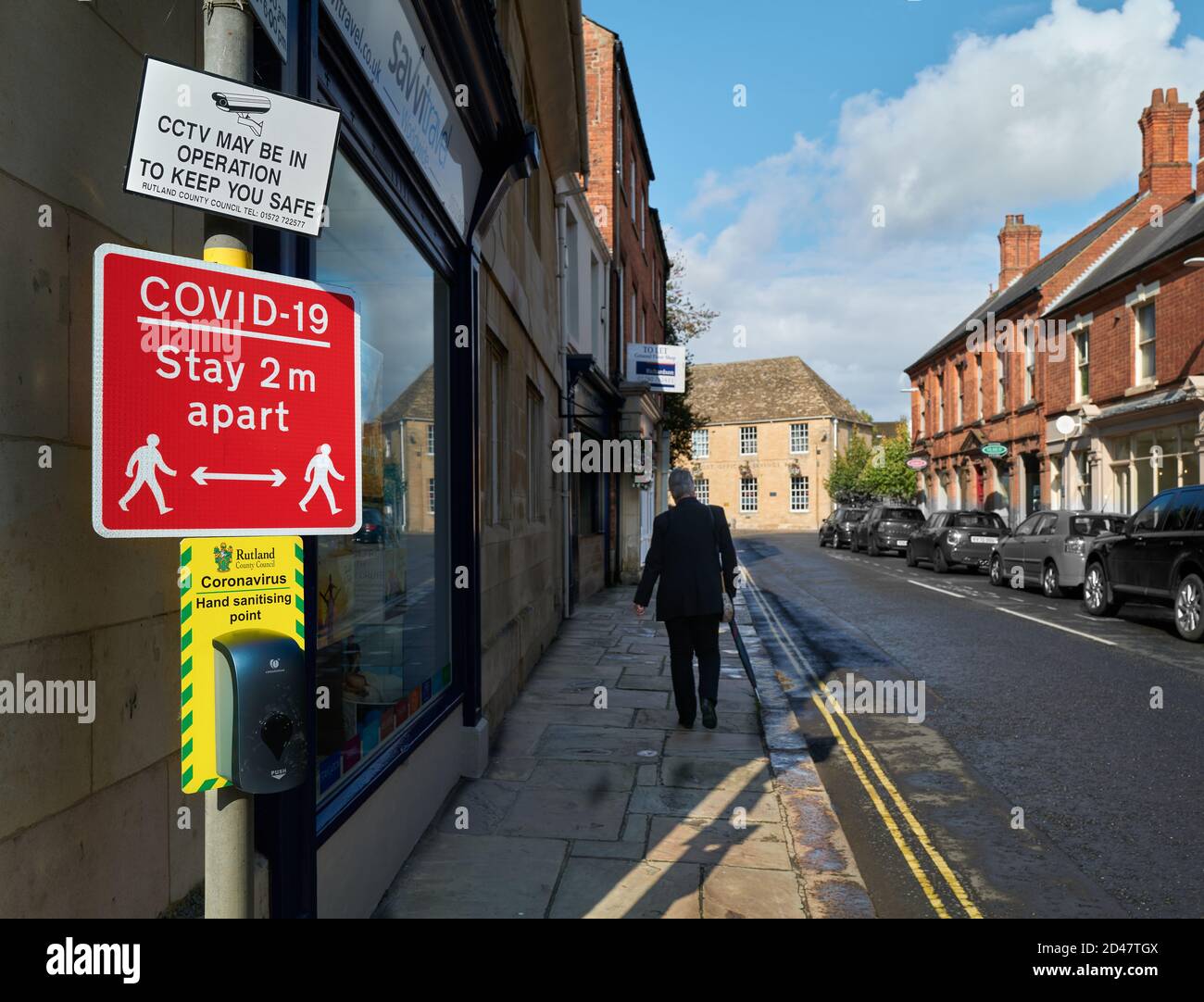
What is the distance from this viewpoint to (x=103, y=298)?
1654 millimetres

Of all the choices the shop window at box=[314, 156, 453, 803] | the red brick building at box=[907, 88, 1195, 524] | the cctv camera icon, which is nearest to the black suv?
the shop window at box=[314, 156, 453, 803]

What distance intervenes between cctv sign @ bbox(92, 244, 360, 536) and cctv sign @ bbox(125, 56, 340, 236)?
130mm

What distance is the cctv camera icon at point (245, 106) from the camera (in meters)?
1.78

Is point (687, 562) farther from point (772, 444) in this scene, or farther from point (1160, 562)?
point (772, 444)

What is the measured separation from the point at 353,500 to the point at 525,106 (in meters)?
8.15

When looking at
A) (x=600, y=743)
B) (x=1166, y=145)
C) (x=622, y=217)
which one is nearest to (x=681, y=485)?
(x=600, y=743)

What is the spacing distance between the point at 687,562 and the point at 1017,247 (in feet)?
117

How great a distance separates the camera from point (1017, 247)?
122 ft

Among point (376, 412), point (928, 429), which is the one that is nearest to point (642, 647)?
point (376, 412)

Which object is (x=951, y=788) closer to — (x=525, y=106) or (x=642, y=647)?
(x=642, y=647)

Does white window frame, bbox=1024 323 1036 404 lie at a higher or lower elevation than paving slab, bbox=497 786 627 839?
higher

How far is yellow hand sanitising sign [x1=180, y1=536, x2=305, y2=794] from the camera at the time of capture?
71.4 inches
